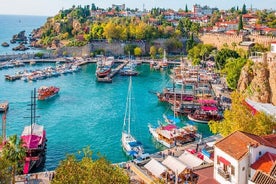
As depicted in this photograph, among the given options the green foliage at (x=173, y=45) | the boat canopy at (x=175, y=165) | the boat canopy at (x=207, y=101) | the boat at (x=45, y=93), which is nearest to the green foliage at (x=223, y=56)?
the boat canopy at (x=207, y=101)

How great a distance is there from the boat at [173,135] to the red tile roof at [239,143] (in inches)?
511

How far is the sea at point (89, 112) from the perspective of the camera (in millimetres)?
32156

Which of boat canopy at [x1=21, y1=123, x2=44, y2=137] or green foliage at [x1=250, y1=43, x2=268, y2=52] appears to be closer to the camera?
boat canopy at [x1=21, y1=123, x2=44, y2=137]

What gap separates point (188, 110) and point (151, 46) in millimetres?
45523

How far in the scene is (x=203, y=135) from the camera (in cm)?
3397

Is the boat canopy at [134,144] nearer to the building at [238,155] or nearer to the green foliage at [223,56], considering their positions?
the building at [238,155]

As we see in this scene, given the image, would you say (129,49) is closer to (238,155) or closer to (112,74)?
(112,74)

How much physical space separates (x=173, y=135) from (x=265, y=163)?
14.7 m

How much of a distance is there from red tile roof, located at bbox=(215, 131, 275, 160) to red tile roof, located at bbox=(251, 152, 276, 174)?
56cm

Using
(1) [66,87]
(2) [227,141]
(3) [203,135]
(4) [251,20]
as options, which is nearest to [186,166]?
(2) [227,141]

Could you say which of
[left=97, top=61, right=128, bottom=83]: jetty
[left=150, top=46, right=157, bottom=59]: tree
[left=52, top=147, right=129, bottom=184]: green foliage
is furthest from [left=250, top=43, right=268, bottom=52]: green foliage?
[left=52, top=147, right=129, bottom=184]: green foliage

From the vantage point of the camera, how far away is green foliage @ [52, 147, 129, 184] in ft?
46.1

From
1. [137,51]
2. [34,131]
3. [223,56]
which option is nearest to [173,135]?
[34,131]

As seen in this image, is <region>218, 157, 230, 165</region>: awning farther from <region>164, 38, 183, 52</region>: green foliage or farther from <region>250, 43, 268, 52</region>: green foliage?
<region>164, 38, 183, 52</region>: green foliage
